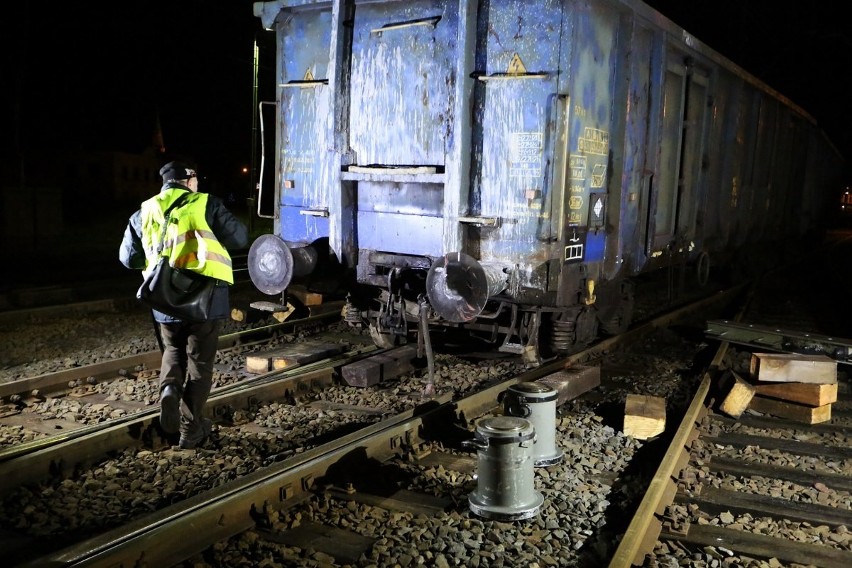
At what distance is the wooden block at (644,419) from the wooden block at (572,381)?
70 cm

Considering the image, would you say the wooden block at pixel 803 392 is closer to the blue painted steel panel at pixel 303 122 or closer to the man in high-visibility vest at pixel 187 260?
the blue painted steel panel at pixel 303 122

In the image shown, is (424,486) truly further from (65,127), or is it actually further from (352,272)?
(65,127)

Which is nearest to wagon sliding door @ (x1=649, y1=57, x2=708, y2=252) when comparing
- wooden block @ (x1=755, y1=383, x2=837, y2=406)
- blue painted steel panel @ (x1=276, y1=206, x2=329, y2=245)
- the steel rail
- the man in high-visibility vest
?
wooden block @ (x1=755, y1=383, x2=837, y2=406)

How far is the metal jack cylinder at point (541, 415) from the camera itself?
198 inches

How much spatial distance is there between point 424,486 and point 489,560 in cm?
97

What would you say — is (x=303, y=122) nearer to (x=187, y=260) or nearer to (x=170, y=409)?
(x=187, y=260)

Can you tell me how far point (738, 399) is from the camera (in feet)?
20.7

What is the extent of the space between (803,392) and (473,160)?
336cm

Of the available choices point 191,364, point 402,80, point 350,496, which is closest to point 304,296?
point 402,80

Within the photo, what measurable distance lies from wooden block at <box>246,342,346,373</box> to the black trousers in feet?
6.20

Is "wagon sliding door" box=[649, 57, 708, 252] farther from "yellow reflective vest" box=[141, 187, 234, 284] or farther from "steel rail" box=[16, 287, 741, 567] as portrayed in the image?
"yellow reflective vest" box=[141, 187, 234, 284]

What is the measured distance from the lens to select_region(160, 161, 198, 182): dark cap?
5.13m

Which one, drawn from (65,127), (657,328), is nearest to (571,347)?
(657,328)

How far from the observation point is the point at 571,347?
748 cm
